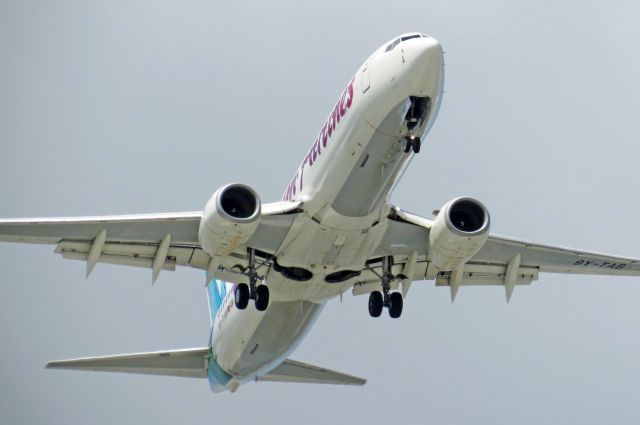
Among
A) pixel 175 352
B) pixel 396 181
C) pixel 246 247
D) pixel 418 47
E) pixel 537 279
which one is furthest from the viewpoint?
pixel 175 352

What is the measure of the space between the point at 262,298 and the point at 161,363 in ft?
28.1

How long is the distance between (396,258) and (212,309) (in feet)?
33.2

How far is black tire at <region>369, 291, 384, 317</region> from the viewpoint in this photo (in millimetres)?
33812

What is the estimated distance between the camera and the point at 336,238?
100ft

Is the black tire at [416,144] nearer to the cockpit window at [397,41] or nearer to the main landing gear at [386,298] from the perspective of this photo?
the cockpit window at [397,41]

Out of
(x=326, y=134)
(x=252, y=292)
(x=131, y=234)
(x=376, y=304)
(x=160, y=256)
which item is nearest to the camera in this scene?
(x=326, y=134)

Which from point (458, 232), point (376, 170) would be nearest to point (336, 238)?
point (376, 170)

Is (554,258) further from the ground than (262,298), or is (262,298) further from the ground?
(554,258)

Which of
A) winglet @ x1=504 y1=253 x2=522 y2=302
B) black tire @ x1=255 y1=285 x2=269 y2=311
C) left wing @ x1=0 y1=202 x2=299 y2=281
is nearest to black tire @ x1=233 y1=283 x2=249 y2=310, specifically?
black tire @ x1=255 y1=285 x2=269 y2=311

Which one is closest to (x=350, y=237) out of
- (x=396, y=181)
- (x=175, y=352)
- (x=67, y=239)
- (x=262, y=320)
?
(x=396, y=181)

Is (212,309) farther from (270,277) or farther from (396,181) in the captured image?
(396,181)

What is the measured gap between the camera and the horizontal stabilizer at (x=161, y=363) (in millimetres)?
37062

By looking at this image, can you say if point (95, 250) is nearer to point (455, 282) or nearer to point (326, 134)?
point (326, 134)

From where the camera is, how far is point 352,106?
2902 cm
